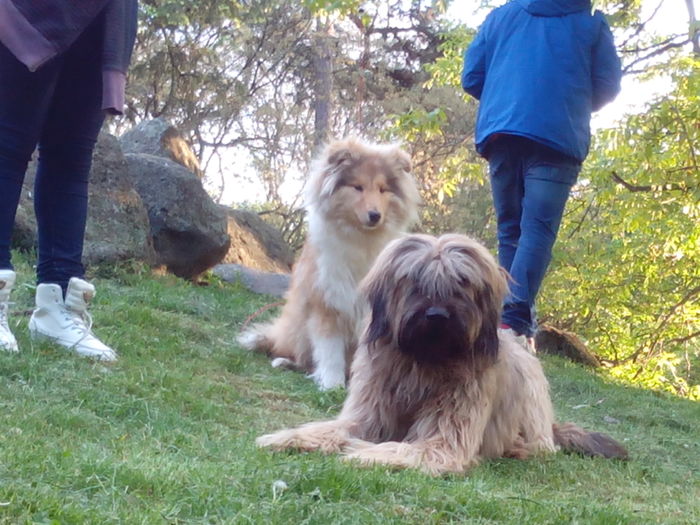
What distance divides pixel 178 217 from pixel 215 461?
6636 mm

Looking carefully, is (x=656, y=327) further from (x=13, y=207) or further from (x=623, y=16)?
(x=13, y=207)

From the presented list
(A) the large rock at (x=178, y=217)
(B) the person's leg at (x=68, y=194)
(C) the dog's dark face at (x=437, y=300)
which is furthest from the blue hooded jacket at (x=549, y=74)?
(A) the large rock at (x=178, y=217)

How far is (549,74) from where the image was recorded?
4.86m

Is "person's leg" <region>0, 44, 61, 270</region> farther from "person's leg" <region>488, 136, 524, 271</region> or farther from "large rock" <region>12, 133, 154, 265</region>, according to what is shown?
"large rock" <region>12, 133, 154, 265</region>

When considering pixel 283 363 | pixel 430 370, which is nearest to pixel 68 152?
pixel 430 370

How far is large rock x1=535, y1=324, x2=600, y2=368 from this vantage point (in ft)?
34.0

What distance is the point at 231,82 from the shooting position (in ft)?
50.9

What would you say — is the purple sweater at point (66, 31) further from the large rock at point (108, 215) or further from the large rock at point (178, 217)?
the large rock at point (178, 217)

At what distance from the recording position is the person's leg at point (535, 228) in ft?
15.6

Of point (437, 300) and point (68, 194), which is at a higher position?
point (68, 194)

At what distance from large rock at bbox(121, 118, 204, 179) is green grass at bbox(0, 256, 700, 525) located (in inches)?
200

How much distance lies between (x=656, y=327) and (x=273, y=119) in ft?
27.6

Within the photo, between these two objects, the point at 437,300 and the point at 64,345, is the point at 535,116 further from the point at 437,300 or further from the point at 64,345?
the point at 64,345

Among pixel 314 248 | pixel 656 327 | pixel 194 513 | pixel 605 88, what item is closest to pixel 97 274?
pixel 314 248
